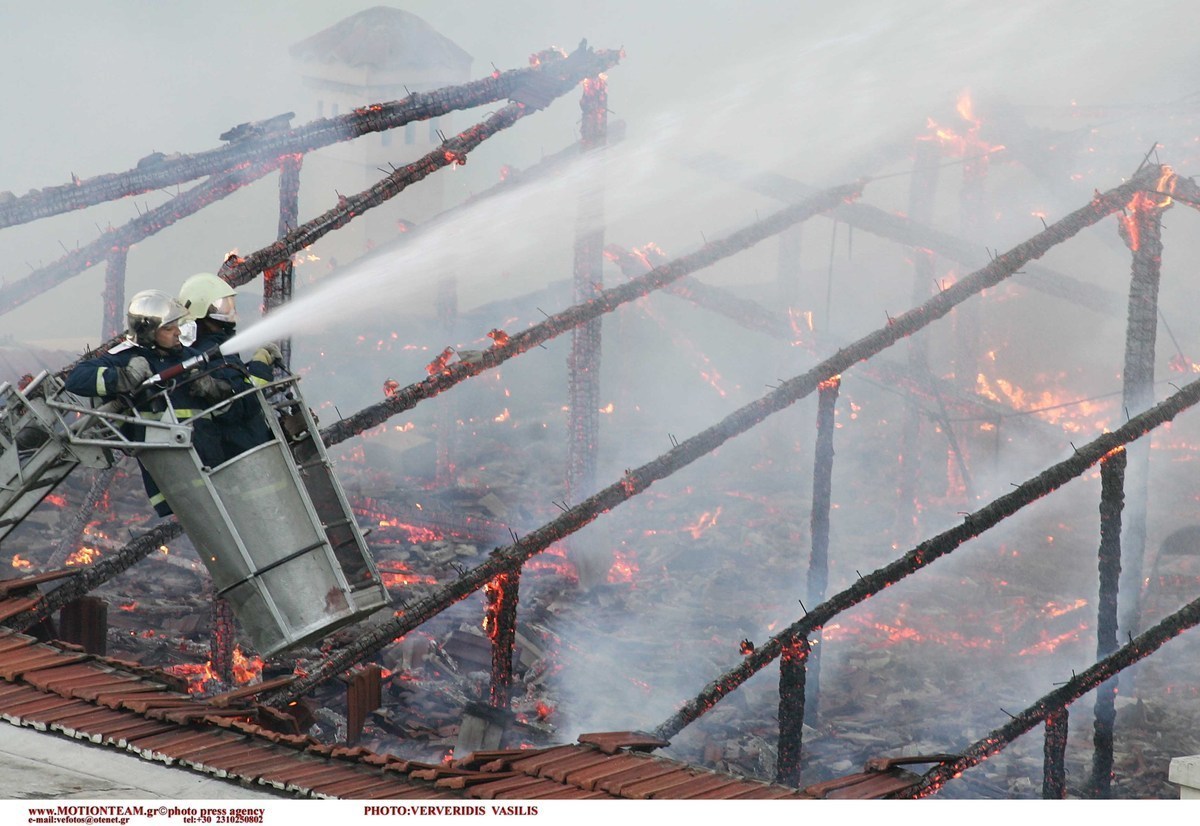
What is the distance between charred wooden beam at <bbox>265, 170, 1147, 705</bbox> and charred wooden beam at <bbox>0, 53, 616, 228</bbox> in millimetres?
2590

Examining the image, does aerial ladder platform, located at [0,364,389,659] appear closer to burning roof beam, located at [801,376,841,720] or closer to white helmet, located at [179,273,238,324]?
white helmet, located at [179,273,238,324]

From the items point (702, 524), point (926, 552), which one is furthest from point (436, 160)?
point (702, 524)

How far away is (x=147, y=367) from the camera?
734 cm

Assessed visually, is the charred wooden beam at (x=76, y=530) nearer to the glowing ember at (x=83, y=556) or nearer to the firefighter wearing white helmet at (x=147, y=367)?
the glowing ember at (x=83, y=556)

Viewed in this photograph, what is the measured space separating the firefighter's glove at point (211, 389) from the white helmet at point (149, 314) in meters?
0.43

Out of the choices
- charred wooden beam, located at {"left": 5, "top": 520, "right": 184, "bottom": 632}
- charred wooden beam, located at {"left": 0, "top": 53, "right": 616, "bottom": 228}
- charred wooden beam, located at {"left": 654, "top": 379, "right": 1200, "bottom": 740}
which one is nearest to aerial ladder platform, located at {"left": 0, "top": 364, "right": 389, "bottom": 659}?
charred wooden beam, located at {"left": 5, "top": 520, "right": 184, "bottom": 632}

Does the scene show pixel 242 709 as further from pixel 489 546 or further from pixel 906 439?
pixel 906 439

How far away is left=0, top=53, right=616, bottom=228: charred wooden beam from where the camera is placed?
12672 millimetres

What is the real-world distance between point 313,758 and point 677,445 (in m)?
5.39

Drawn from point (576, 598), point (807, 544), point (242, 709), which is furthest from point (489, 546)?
point (242, 709)

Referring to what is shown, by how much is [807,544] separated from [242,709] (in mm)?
13959

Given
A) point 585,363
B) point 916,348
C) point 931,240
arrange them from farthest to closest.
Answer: point 916,348 < point 931,240 < point 585,363

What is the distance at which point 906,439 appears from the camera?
832 inches

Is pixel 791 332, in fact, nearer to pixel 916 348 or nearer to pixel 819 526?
pixel 916 348
